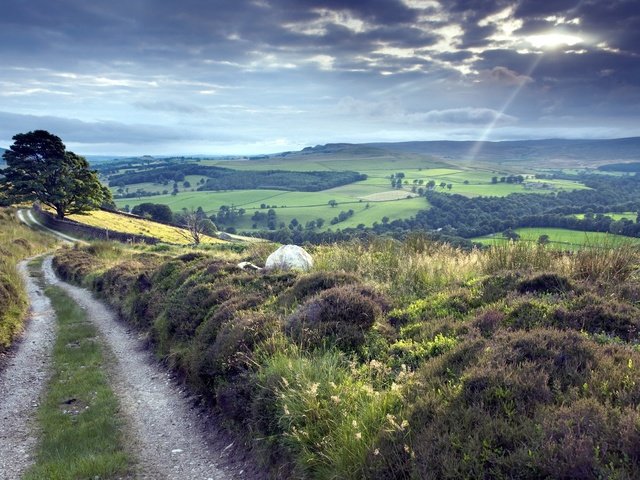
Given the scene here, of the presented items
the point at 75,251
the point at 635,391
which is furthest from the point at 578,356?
the point at 75,251

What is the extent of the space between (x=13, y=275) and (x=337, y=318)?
63.8 ft

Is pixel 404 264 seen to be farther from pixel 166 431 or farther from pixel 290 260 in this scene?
pixel 166 431

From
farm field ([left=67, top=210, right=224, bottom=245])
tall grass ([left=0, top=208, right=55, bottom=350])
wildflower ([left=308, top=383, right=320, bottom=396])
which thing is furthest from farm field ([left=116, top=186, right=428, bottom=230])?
wildflower ([left=308, top=383, right=320, bottom=396])

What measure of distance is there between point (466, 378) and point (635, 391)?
5.16ft

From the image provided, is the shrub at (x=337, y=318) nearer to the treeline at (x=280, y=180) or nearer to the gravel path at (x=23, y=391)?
the gravel path at (x=23, y=391)

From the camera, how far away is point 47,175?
54.2m

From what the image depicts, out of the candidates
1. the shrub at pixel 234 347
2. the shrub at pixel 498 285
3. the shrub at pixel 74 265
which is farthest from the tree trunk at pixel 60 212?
the shrub at pixel 498 285

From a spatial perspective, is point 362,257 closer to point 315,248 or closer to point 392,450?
Result: point 315,248

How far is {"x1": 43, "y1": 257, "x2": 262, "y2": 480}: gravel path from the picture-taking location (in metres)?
6.38

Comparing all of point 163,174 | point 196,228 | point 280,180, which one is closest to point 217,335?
point 196,228

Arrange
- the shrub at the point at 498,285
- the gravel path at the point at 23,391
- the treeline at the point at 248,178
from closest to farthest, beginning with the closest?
the gravel path at the point at 23,391 → the shrub at the point at 498,285 → the treeline at the point at 248,178

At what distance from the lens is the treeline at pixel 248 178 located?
16150 cm

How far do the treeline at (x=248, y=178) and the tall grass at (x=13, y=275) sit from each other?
371 ft

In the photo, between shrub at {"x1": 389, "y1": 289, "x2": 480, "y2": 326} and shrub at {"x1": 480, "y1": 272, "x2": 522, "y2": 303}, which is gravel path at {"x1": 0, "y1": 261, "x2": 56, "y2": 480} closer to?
shrub at {"x1": 389, "y1": 289, "x2": 480, "y2": 326}
